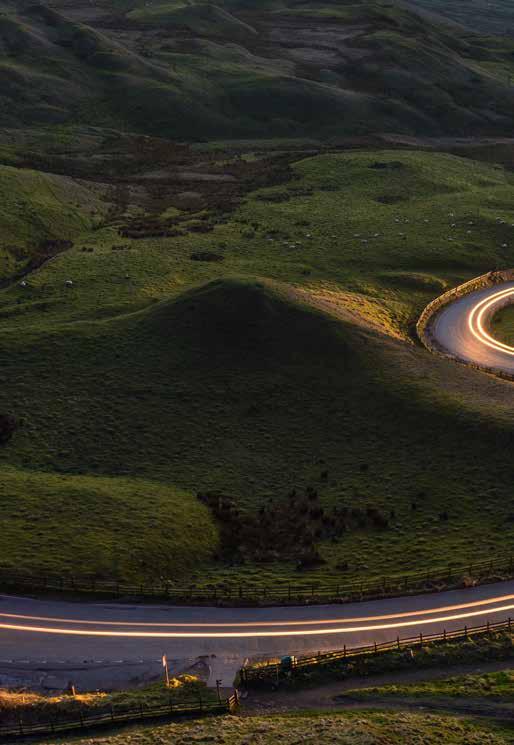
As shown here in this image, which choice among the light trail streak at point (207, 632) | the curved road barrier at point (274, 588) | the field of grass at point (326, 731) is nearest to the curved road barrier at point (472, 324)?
the curved road barrier at point (274, 588)

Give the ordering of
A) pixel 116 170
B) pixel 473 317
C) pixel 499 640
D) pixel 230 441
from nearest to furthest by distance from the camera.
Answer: pixel 499 640 < pixel 230 441 < pixel 473 317 < pixel 116 170

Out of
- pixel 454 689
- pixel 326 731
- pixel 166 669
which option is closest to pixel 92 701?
pixel 166 669

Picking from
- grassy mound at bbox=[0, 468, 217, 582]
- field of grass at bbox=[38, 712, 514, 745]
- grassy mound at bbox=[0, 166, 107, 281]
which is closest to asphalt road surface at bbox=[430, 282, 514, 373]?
grassy mound at bbox=[0, 468, 217, 582]

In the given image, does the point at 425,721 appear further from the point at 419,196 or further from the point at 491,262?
the point at 419,196

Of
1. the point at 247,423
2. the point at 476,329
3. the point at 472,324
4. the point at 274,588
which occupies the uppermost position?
the point at 472,324

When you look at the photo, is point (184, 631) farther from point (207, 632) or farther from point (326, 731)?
point (326, 731)

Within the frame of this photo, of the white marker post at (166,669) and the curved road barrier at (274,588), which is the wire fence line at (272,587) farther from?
the white marker post at (166,669)

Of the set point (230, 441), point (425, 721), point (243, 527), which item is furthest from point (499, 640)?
point (230, 441)
